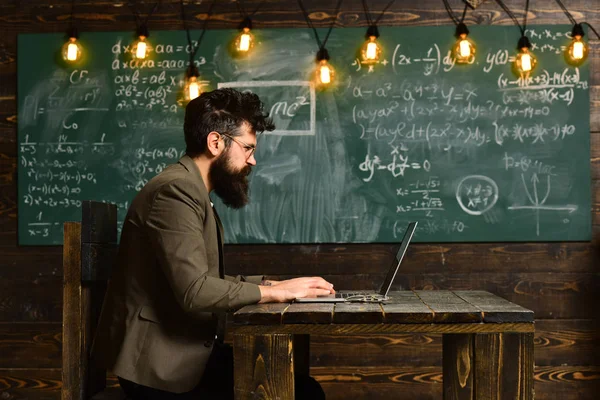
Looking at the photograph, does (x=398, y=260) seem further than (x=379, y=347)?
No

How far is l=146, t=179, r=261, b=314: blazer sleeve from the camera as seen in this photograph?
6.21 ft

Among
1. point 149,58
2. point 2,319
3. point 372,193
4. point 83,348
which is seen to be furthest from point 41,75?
point 83,348

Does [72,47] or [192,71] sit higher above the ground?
[72,47]

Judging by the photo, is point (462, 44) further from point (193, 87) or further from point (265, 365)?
point (265, 365)

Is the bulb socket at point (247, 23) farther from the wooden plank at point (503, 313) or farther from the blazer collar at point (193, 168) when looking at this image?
the wooden plank at point (503, 313)

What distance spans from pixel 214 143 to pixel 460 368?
1.09 metres

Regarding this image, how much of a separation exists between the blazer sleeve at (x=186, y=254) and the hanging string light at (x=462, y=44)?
2195mm

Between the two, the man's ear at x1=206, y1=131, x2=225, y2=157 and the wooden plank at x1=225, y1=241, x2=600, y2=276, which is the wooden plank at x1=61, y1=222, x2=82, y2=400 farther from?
the wooden plank at x1=225, y1=241, x2=600, y2=276

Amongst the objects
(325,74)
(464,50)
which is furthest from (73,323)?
(464,50)

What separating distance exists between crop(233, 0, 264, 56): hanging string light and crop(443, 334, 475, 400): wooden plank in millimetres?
2057

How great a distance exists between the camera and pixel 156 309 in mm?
1980

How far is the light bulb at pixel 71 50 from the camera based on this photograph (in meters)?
3.80

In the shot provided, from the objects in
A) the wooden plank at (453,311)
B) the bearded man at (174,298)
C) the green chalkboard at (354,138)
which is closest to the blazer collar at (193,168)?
the bearded man at (174,298)

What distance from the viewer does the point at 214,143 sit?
7.57ft
